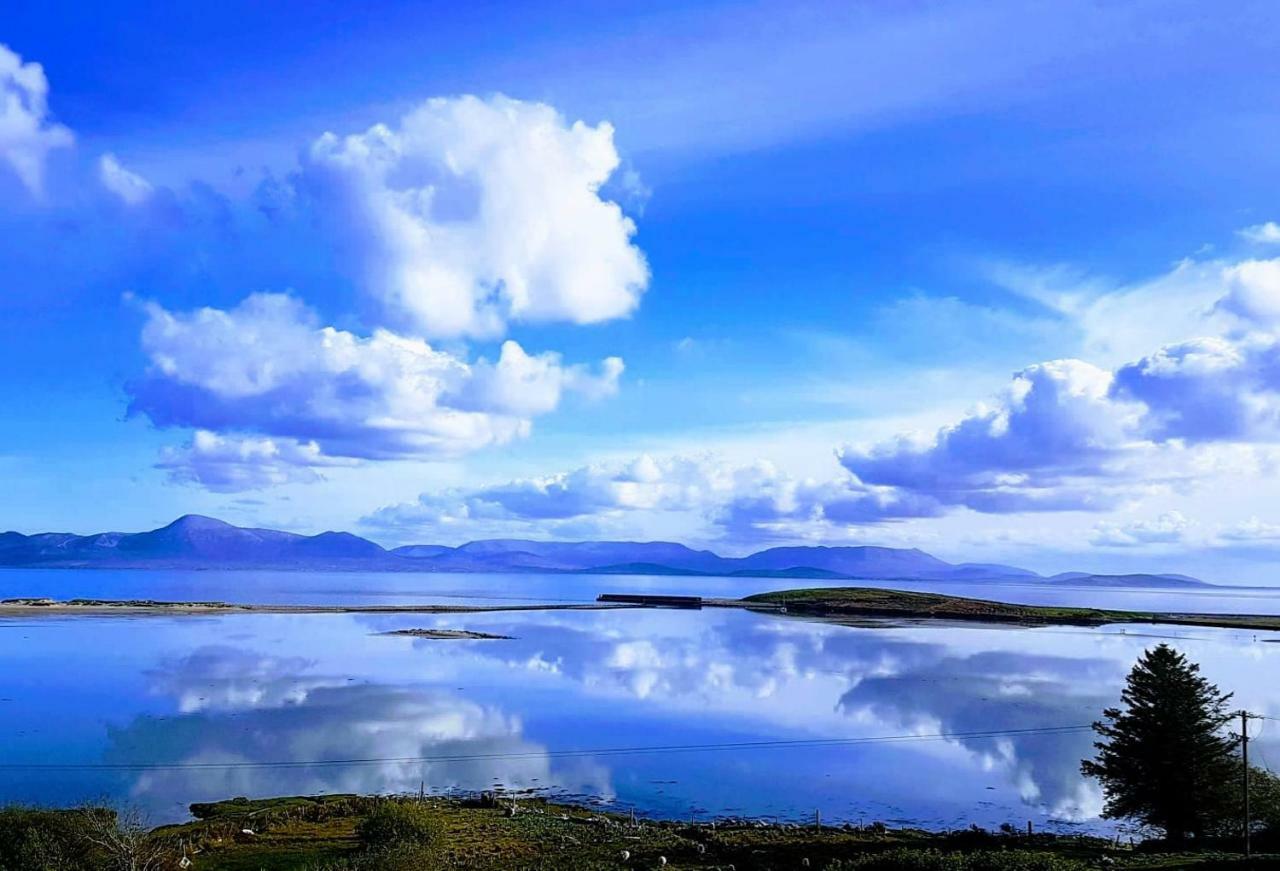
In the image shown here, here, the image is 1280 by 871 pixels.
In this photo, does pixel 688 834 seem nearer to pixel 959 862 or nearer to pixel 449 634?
pixel 959 862

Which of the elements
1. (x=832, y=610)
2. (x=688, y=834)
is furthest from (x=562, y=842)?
(x=832, y=610)

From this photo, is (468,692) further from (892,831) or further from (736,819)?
(892,831)

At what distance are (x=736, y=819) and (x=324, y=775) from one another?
19.5m

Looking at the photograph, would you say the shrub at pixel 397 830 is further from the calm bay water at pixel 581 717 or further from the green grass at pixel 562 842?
the calm bay water at pixel 581 717

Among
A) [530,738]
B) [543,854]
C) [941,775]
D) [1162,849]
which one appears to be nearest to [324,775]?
[530,738]

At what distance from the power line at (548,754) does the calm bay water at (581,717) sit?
0.25 meters

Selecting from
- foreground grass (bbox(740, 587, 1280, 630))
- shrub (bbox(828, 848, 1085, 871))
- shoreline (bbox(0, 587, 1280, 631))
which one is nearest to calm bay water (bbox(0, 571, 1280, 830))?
shrub (bbox(828, 848, 1085, 871))

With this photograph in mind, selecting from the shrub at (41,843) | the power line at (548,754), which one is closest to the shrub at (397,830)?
the shrub at (41,843)

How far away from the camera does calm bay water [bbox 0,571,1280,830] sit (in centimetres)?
4075

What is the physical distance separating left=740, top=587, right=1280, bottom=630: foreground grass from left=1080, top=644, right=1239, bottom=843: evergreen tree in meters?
119

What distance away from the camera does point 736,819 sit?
36.5 metres

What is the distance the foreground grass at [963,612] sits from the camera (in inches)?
5930

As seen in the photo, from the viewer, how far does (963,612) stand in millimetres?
159250

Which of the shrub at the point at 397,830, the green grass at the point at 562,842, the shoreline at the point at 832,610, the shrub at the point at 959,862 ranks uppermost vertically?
the shrub at the point at 959,862
